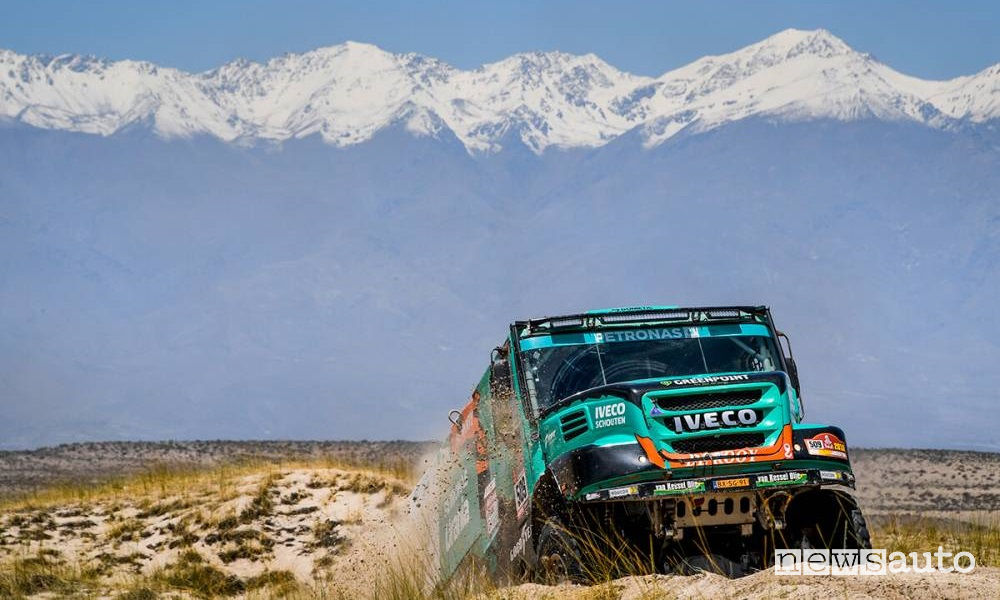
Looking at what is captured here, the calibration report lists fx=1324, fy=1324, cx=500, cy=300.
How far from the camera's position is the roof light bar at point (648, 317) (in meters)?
12.1

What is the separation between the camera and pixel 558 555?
10430mm

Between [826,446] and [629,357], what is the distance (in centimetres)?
201

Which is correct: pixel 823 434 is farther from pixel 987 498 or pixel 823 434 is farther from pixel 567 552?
pixel 987 498

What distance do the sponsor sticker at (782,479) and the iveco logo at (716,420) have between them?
456 millimetres

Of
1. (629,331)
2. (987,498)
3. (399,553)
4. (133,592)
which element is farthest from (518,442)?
(987,498)

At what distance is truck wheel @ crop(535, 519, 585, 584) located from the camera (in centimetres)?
1034

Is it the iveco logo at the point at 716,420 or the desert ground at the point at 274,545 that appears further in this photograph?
the iveco logo at the point at 716,420

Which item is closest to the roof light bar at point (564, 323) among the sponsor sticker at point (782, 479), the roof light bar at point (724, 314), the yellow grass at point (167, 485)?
the roof light bar at point (724, 314)

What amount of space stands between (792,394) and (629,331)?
1555mm

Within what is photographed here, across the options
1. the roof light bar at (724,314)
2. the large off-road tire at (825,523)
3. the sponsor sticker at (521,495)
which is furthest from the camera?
the roof light bar at (724,314)

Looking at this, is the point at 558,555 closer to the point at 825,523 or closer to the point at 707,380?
the point at 707,380

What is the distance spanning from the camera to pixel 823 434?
35.0 ft

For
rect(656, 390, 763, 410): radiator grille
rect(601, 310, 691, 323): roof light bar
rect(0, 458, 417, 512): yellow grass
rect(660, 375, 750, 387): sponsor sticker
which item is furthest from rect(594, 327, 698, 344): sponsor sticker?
rect(0, 458, 417, 512): yellow grass
